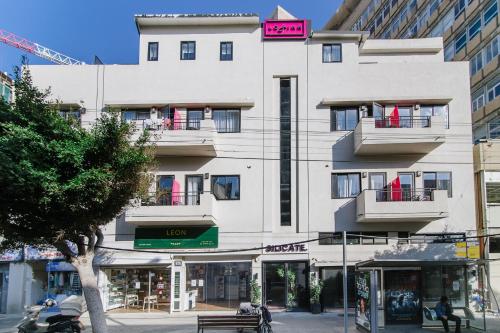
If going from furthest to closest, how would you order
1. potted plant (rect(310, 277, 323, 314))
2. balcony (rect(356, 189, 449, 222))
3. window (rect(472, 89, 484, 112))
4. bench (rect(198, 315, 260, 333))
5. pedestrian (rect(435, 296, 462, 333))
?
window (rect(472, 89, 484, 112)), potted plant (rect(310, 277, 323, 314)), balcony (rect(356, 189, 449, 222)), pedestrian (rect(435, 296, 462, 333)), bench (rect(198, 315, 260, 333))

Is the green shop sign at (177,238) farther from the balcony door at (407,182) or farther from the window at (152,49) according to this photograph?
the balcony door at (407,182)

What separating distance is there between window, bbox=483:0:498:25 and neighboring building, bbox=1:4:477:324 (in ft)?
34.4

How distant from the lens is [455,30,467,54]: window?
37744mm

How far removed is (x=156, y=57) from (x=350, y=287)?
583 inches

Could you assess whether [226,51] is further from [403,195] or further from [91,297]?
[91,297]

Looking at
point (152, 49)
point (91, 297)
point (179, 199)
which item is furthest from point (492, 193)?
point (91, 297)

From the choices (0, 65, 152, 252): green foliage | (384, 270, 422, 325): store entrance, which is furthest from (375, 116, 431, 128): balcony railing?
(0, 65, 152, 252): green foliage

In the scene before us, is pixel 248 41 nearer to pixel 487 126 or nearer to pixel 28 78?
pixel 28 78

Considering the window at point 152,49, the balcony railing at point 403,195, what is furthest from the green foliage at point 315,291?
the window at point 152,49

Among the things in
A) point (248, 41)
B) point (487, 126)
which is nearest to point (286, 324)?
point (248, 41)

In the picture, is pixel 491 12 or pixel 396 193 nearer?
pixel 396 193

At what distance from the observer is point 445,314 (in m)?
17.0

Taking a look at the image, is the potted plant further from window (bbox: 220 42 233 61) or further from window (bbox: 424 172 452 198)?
window (bbox: 220 42 233 61)

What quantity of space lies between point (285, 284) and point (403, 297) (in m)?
8.04
